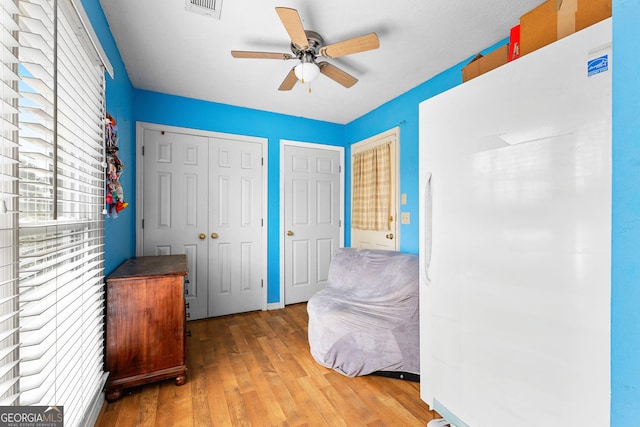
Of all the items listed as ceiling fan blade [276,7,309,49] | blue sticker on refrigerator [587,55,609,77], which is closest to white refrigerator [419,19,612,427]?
blue sticker on refrigerator [587,55,609,77]

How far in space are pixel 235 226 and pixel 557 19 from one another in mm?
3094

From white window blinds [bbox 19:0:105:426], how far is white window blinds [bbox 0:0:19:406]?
0.10ft

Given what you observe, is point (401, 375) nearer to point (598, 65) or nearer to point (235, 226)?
point (598, 65)

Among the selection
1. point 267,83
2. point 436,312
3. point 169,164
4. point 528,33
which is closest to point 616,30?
point 528,33

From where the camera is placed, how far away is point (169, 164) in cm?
299

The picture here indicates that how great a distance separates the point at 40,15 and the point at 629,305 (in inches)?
77.9

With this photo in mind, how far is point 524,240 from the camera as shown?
1.00m

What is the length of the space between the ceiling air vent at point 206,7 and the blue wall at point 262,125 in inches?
59.4

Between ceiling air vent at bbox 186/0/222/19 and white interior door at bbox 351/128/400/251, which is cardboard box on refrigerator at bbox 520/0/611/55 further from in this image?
white interior door at bbox 351/128/400/251

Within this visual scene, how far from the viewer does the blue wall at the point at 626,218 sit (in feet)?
1.97

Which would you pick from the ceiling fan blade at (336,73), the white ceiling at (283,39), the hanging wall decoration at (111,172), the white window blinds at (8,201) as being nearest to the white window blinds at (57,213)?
the white window blinds at (8,201)

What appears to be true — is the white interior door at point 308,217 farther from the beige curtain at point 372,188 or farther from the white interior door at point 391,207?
the white interior door at point 391,207
